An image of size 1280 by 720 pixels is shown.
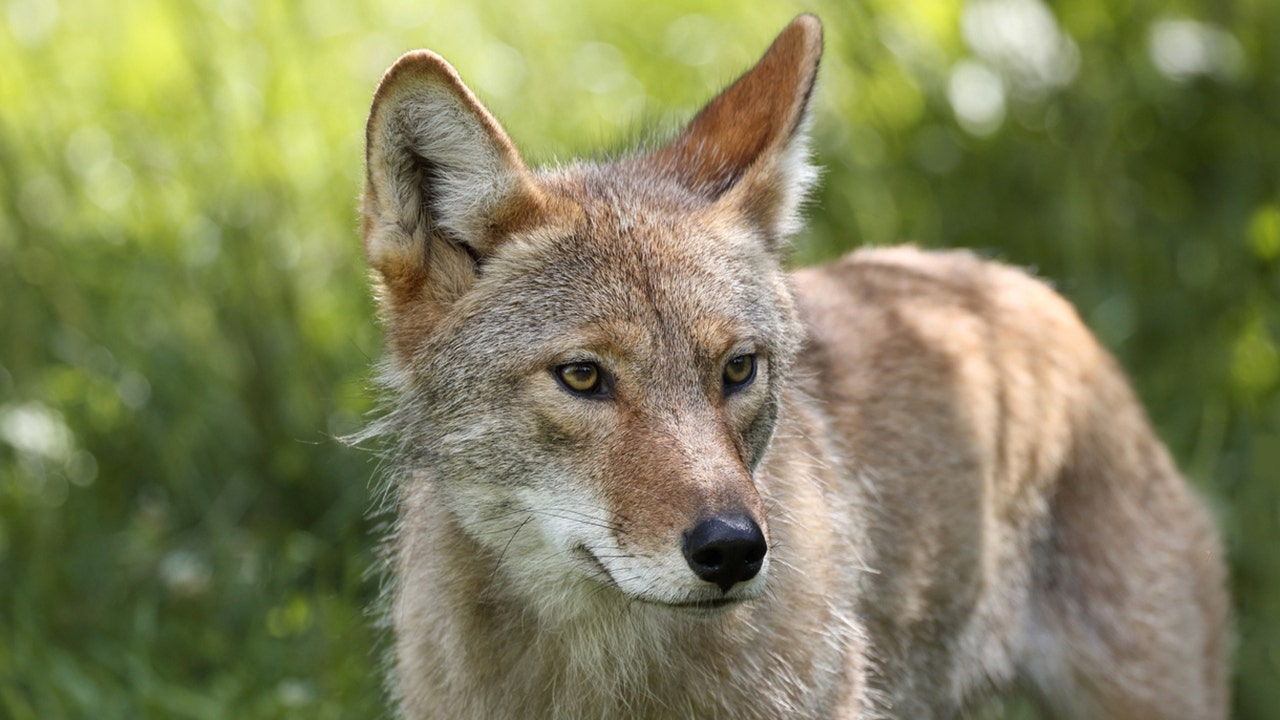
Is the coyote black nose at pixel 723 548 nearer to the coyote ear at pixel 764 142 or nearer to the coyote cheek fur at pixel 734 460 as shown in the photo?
the coyote cheek fur at pixel 734 460

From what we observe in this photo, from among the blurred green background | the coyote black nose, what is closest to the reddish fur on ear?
the blurred green background

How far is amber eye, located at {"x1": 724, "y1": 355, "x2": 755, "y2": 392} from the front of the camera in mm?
3840

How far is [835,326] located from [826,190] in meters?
2.67

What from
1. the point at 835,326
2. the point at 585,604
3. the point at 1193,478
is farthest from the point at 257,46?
the point at 1193,478

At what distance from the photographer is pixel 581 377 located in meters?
3.70

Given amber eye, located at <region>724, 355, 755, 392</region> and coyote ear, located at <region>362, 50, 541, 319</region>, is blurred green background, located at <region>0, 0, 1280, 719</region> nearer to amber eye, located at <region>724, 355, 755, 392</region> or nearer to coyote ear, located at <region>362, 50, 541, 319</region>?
coyote ear, located at <region>362, 50, 541, 319</region>

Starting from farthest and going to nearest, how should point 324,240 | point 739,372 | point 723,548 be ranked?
point 324,240 → point 739,372 → point 723,548

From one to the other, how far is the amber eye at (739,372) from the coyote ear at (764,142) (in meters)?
0.55

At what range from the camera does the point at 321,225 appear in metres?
7.62

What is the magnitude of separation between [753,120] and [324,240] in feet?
12.0

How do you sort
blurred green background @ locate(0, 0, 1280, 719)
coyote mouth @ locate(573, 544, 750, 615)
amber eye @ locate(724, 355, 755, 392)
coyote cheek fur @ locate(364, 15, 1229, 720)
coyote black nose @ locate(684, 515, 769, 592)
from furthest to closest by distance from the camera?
blurred green background @ locate(0, 0, 1280, 719) → amber eye @ locate(724, 355, 755, 392) → coyote cheek fur @ locate(364, 15, 1229, 720) → coyote mouth @ locate(573, 544, 750, 615) → coyote black nose @ locate(684, 515, 769, 592)

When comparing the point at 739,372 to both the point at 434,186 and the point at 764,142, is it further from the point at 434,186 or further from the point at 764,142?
the point at 434,186

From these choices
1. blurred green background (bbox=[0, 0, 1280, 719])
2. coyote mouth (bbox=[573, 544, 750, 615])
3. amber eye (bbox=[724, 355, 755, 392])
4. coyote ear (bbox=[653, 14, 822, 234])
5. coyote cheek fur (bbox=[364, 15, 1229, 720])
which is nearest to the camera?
coyote mouth (bbox=[573, 544, 750, 615])

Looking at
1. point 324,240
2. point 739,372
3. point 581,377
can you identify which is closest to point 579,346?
point 581,377
